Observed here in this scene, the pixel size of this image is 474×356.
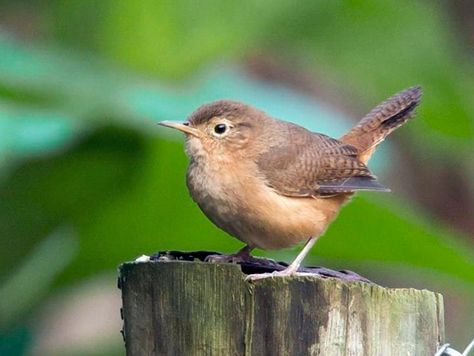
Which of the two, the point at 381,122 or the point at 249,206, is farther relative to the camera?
the point at 381,122

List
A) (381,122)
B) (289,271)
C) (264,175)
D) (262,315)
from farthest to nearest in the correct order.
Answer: (381,122) < (264,175) < (289,271) < (262,315)

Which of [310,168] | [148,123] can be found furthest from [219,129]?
[148,123]

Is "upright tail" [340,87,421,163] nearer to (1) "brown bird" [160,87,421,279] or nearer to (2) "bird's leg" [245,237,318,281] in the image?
(1) "brown bird" [160,87,421,279]

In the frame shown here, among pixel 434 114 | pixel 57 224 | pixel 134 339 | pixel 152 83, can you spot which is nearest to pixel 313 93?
pixel 434 114

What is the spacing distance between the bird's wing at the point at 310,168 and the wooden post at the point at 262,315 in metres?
1.32

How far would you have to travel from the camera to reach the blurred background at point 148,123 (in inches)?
210

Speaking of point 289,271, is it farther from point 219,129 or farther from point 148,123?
point 148,123

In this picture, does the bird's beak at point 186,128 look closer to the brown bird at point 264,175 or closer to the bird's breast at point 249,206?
the brown bird at point 264,175

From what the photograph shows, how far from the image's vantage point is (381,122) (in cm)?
548

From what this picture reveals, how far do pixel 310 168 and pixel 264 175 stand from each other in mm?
207

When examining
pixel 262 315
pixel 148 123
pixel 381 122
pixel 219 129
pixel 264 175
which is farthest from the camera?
pixel 381 122

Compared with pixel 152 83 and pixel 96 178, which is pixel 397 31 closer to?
pixel 152 83

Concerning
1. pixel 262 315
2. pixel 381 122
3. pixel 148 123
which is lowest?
pixel 262 315

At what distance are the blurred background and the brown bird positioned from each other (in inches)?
13.4
